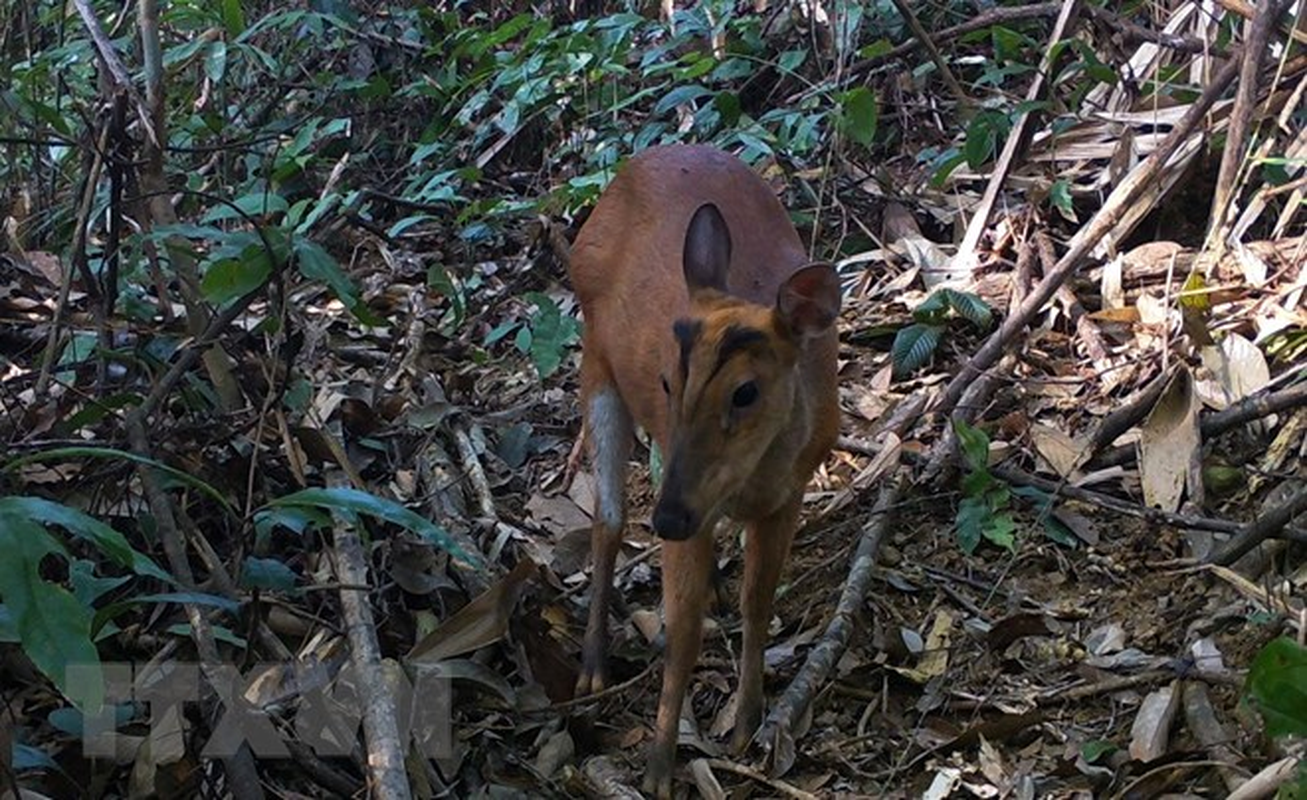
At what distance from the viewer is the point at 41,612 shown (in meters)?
2.60

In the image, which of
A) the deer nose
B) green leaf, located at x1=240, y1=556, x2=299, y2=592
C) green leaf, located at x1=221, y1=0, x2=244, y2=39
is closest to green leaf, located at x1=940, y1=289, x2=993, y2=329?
the deer nose

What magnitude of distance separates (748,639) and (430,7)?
6.07 meters

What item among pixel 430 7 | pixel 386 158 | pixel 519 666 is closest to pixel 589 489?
pixel 519 666

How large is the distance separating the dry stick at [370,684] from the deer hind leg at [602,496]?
2.75 ft

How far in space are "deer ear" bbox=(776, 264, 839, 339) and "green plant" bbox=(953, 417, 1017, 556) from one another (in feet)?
3.73

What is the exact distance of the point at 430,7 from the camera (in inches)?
376

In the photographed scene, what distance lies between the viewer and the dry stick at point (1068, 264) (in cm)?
580

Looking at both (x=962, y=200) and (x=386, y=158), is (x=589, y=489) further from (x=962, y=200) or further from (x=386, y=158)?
(x=386, y=158)

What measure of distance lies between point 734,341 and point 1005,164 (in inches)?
117

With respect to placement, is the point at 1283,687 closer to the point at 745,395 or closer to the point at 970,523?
the point at 745,395

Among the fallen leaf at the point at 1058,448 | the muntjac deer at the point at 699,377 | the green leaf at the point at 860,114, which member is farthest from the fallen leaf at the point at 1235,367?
the green leaf at the point at 860,114

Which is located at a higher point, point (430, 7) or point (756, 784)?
point (430, 7)

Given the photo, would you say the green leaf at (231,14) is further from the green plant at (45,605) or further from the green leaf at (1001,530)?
the green plant at (45,605)

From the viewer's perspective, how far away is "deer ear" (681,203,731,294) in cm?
455
